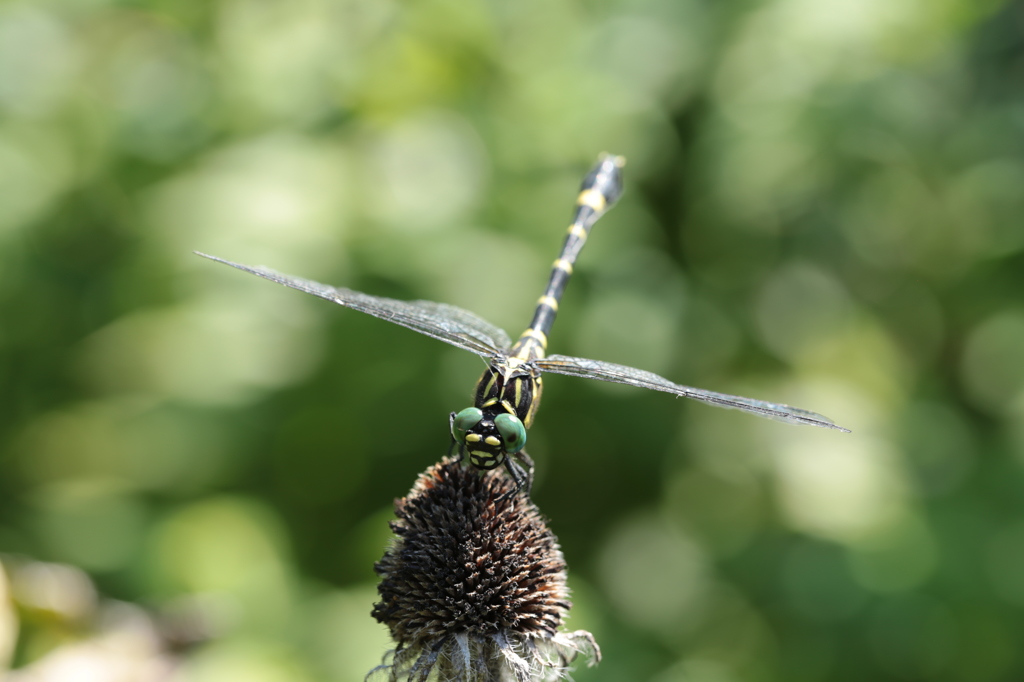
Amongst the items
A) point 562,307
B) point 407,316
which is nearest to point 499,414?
point 407,316

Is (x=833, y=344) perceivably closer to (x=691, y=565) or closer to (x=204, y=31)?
(x=691, y=565)

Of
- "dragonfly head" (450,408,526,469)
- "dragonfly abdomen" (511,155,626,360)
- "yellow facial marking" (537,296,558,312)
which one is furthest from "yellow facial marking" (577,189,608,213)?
"dragonfly head" (450,408,526,469)

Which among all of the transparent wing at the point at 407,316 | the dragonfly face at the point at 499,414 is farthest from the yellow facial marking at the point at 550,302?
the dragonfly face at the point at 499,414

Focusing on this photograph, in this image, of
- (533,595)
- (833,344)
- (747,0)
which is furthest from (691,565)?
(747,0)

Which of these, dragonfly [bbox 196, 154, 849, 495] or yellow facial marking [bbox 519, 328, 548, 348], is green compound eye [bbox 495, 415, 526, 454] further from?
yellow facial marking [bbox 519, 328, 548, 348]

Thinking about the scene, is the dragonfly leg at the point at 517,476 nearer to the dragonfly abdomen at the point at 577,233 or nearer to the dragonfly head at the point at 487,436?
the dragonfly head at the point at 487,436

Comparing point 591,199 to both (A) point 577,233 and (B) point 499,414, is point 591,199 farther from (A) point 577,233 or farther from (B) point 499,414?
(B) point 499,414
